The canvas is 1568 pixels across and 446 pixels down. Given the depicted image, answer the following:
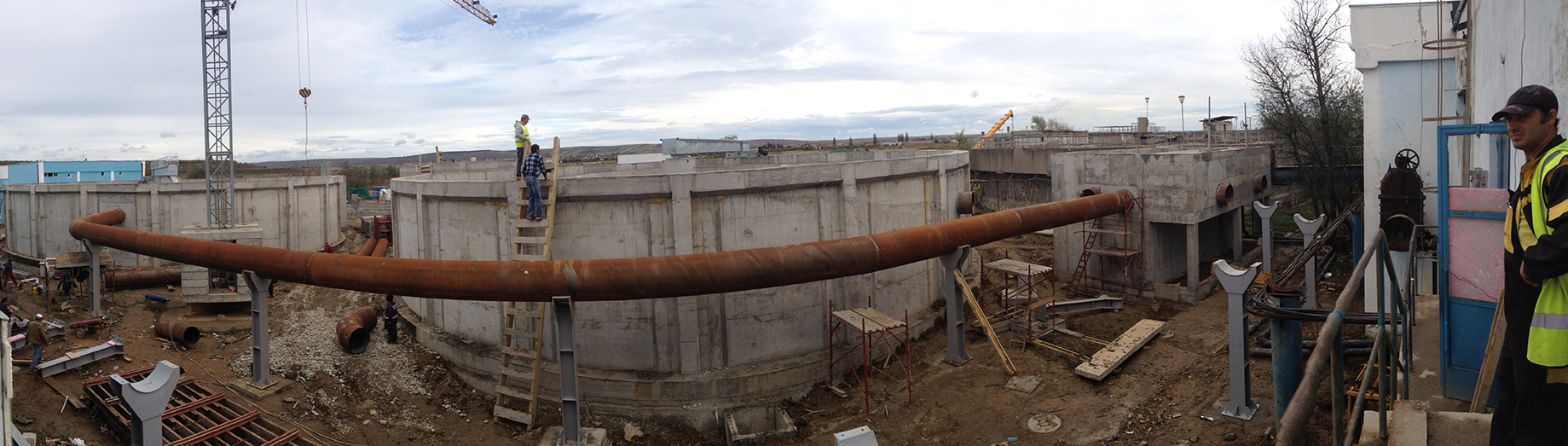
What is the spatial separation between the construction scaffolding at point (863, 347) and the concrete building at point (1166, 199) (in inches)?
310

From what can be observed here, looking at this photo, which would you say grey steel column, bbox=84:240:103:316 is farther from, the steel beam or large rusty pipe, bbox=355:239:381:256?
large rusty pipe, bbox=355:239:381:256

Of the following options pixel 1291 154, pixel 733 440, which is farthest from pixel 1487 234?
pixel 1291 154

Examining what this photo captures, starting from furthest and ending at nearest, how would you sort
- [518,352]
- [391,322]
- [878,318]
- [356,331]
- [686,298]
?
[391,322] → [356,331] → [878,318] → [686,298] → [518,352]

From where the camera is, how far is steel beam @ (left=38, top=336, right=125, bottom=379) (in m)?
14.8

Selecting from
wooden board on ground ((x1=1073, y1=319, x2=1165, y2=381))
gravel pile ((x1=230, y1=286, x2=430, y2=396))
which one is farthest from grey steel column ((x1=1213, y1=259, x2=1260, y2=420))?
gravel pile ((x1=230, y1=286, x2=430, y2=396))

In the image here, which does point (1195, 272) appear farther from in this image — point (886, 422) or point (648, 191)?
point (648, 191)

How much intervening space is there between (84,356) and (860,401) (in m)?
15.0

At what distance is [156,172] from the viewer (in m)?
44.9

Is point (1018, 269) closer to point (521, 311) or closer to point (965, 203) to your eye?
point (965, 203)

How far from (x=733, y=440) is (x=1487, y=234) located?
375 inches

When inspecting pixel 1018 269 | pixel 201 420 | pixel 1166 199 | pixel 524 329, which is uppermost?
pixel 1166 199

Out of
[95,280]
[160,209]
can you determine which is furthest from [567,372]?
[160,209]

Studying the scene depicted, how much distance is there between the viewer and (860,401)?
45.3 ft

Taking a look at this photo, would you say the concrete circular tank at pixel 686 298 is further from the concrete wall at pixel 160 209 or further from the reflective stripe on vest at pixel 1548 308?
the concrete wall at pixel 160 209
